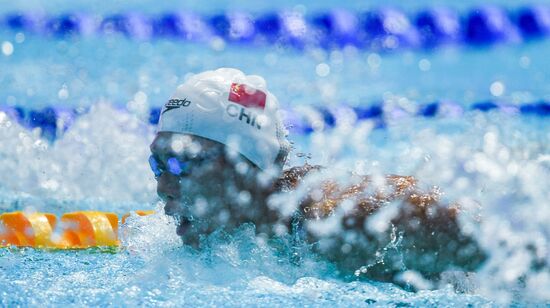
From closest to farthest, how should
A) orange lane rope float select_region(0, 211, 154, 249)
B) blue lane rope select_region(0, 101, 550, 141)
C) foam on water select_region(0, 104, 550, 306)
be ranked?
foam on water select_region(0, 104, 550, 306) < orange lane rope float select_region(0, 211, 154, 249) < blue lane rope select_region(0, 101, 550, 141)

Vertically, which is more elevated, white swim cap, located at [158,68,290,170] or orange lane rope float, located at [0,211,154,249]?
white swim cap, located at [158,68,290,170]

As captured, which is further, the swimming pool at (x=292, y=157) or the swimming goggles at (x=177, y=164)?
the swimming goggles at (x=177, y=164)

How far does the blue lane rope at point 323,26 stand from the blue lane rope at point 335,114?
91 cm

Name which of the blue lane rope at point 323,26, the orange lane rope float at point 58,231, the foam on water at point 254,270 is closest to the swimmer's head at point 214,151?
the foam on water at point 254,270

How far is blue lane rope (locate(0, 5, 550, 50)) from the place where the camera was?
7.32m

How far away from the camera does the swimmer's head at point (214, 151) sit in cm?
219

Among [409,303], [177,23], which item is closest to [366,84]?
[177,23]

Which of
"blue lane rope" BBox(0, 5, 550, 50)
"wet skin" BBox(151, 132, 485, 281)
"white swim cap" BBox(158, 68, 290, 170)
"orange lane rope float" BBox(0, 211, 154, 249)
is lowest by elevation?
"orange lane rope float" BBox(0, 211, 154, 249)

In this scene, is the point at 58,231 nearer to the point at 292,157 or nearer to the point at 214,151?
the point at 214,151

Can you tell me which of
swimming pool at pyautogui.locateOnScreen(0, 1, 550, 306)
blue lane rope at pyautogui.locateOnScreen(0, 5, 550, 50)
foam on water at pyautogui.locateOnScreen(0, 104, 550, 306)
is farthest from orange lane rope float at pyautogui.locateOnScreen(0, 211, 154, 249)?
blue lane rope at pyautogui.locateOnScreen(0, 5, 550, 50)

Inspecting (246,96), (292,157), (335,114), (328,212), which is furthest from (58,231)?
(335,114)

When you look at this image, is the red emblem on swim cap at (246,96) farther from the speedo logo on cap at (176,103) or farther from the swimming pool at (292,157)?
the swimming pool at (292,157)

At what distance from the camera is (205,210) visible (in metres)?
2.21

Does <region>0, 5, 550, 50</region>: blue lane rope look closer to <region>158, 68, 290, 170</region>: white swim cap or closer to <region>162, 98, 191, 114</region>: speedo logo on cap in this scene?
<region>158, 68, 290, 170</region>: white swim cap
